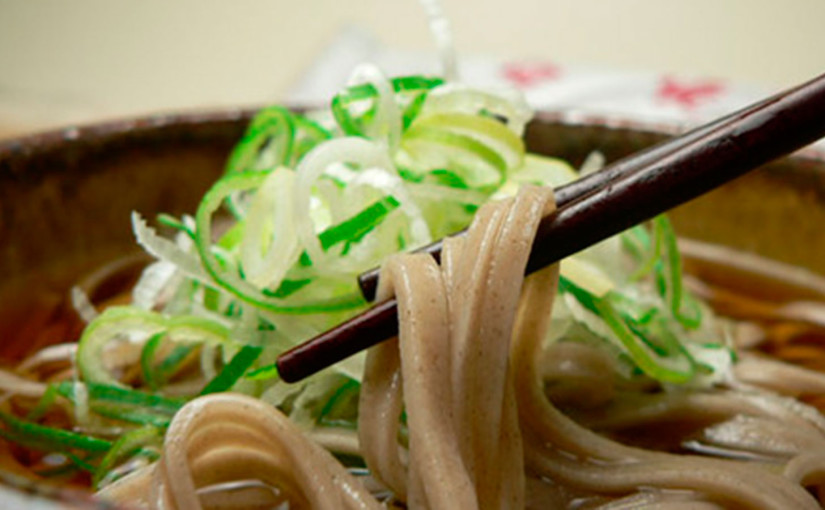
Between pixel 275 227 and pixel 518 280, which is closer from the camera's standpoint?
pixel 518 280

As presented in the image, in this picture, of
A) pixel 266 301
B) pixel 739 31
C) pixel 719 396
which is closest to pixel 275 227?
pixel 266 301

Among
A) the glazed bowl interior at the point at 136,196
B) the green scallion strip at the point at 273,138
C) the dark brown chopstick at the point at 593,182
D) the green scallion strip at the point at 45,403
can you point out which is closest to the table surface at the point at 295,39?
the glazed bowl interior at the point at 136,196

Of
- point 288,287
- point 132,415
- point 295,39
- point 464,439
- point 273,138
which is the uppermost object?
point 295,39

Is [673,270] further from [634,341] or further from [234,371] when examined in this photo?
[234,371]

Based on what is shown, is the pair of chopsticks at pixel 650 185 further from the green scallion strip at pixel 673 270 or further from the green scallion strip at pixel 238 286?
the green scallion strip at pixel 673 270

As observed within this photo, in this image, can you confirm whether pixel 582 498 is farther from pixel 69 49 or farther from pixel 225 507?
pixel 69 49

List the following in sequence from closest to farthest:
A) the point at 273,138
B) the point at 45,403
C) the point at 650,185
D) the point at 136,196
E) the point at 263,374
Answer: the point at 650,185 < the point at 263,374 < the point at 45,403 < the point at 273,138 < the point at 136,196

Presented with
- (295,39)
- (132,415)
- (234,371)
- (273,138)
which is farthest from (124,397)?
(295,39)

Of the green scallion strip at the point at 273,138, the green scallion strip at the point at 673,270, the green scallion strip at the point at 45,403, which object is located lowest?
the green scallion strip at the point at 45,403
